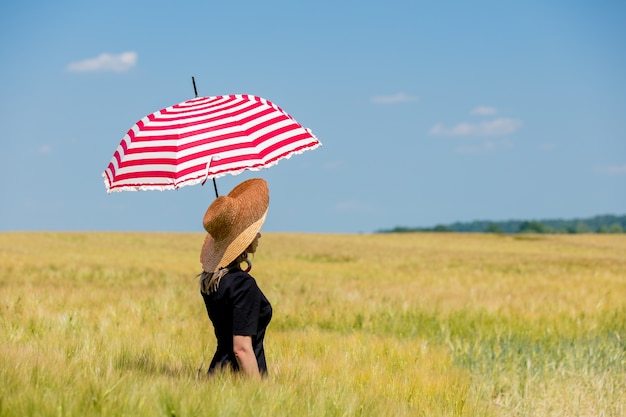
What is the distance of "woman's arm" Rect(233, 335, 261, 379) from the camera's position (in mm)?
3898

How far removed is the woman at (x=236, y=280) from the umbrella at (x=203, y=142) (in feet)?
0.80

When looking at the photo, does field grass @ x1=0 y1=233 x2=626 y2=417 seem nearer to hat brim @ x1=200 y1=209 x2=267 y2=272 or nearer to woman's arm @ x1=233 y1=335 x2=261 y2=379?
woman's arm @ x1=233 y1=335 x2=261 y2=379

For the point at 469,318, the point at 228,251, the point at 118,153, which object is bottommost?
the point at 469,318

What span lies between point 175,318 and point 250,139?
14.7 ft

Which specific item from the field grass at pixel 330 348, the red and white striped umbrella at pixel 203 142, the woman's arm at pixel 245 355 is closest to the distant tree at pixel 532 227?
the field grass at pixel 330 348

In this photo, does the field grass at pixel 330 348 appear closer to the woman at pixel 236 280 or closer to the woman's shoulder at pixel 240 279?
the woman at pixel 236 280

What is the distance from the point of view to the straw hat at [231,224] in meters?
4.04

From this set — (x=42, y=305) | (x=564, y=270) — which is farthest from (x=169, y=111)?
(x=564, y=270)

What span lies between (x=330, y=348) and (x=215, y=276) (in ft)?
8.92

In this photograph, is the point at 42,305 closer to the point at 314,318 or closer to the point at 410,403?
the point at 314,318

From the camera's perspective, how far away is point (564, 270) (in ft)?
59.2

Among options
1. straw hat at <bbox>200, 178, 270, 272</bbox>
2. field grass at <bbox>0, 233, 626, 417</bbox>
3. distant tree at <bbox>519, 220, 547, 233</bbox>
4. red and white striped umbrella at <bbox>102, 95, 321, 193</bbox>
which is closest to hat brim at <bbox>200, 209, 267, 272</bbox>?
straw hat at <bbox>200, 178, 270, 272</bbox>

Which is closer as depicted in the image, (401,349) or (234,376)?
(234,376)

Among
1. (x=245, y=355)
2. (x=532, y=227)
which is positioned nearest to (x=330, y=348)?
(x=245, y=355)
